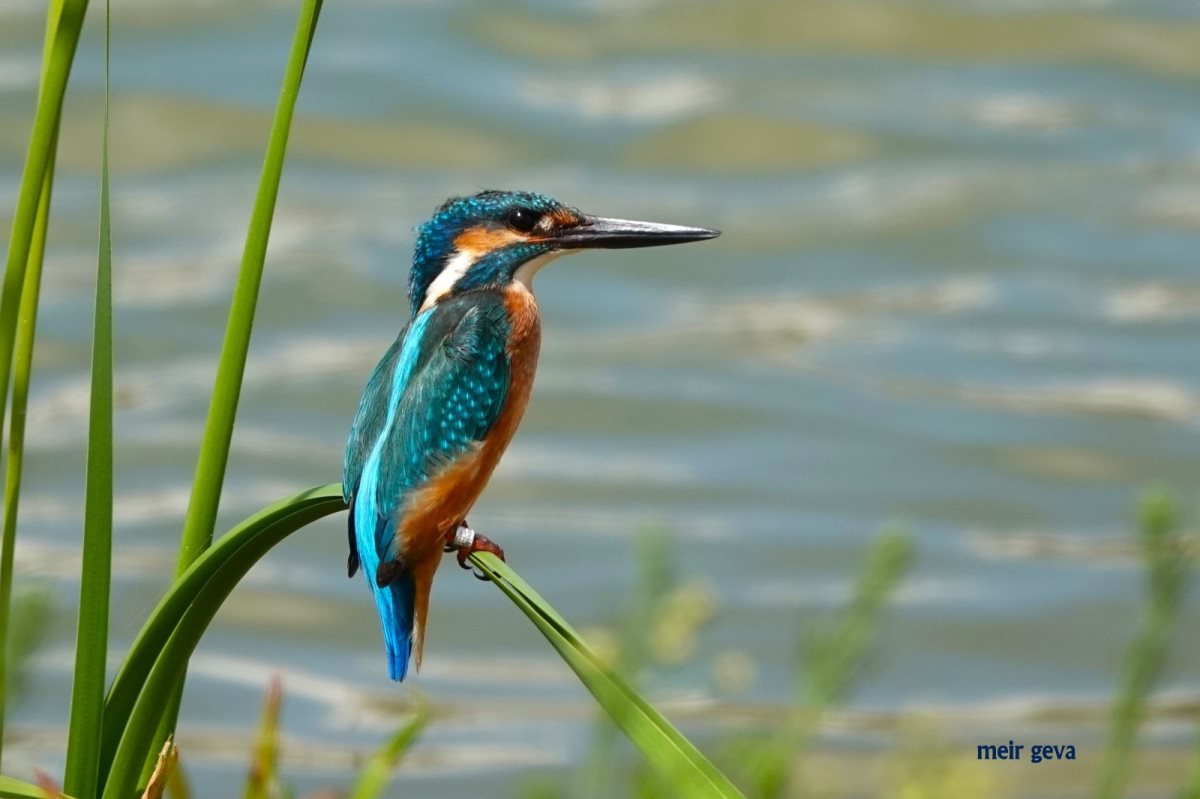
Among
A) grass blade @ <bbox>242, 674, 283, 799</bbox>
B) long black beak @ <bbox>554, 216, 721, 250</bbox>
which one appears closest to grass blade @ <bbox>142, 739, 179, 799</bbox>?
grass blade @ <bbox>242, 674, 283, 799</bbox>

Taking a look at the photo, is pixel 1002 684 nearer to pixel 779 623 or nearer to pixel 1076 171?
pixel 779 623

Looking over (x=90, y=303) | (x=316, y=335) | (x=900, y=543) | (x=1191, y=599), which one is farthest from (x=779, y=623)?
(x=900, y=543)

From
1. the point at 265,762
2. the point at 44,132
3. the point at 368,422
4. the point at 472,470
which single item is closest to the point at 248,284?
the point at 44,132

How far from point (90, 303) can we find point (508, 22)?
292 centimetres

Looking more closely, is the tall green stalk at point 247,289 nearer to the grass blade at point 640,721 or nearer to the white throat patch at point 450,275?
the grass blade at point 640,721

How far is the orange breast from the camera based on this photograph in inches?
89.0

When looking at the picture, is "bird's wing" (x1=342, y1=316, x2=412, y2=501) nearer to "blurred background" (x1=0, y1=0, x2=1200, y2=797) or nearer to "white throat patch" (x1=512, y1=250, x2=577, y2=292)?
"white throat patch" (x1=512, y1=250, x2=577, y2=292)

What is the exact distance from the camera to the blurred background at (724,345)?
19.8 feet

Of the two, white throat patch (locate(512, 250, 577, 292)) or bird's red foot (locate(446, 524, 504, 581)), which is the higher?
white throat patch (locate(512, 250, 577, 292))

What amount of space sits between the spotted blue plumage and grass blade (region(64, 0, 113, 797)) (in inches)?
11.3

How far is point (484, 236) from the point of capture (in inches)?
107

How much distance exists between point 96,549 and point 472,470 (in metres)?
0.61

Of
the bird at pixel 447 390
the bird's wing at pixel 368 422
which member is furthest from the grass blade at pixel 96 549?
the bird's wing at pixel 368 422

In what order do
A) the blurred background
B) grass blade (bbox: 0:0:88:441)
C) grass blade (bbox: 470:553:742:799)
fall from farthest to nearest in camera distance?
the blurred background < grass blade (bbox: 0:0:88:441) < grass blade (bbox: 470:553:742:799)
